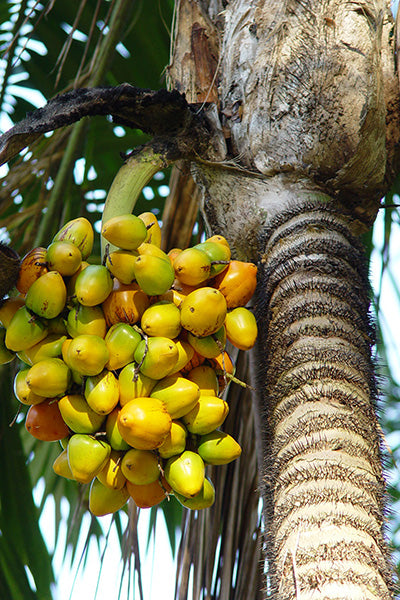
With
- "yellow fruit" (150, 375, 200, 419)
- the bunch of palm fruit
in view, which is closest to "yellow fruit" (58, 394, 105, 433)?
the bunch of palm fruit

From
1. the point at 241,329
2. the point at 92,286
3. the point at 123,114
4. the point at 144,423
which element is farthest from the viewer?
the point at 123,114

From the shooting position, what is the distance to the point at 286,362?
1.22 meters

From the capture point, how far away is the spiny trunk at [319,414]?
0.95m

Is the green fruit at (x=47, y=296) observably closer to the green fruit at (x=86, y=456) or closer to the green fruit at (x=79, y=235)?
the green fruit at (x=79, y=235)

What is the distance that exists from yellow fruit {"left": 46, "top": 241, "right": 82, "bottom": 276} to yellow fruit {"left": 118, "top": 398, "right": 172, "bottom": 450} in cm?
29

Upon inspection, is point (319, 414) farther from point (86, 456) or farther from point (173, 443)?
point (86, 456)

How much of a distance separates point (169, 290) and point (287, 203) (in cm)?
39

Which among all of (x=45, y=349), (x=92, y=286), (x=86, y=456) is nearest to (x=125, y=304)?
(x=92, y=286)

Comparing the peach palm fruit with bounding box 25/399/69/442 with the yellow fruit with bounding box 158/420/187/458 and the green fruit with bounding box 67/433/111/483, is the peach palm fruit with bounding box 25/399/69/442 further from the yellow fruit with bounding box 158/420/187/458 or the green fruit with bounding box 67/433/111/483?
the yellow fruit with bounding box 158/420/187/458

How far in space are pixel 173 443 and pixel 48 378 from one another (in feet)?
0.81

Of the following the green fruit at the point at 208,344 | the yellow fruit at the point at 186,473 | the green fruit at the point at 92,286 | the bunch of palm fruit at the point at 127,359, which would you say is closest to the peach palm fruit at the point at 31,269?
the bunch of palm fruit at the point at 127,359

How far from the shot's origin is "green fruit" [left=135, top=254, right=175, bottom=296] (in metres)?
1.09

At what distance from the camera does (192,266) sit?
117 cm

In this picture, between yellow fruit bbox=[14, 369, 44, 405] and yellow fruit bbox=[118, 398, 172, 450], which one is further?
yellow fruit bbox=[14, 369, 44, 405]
